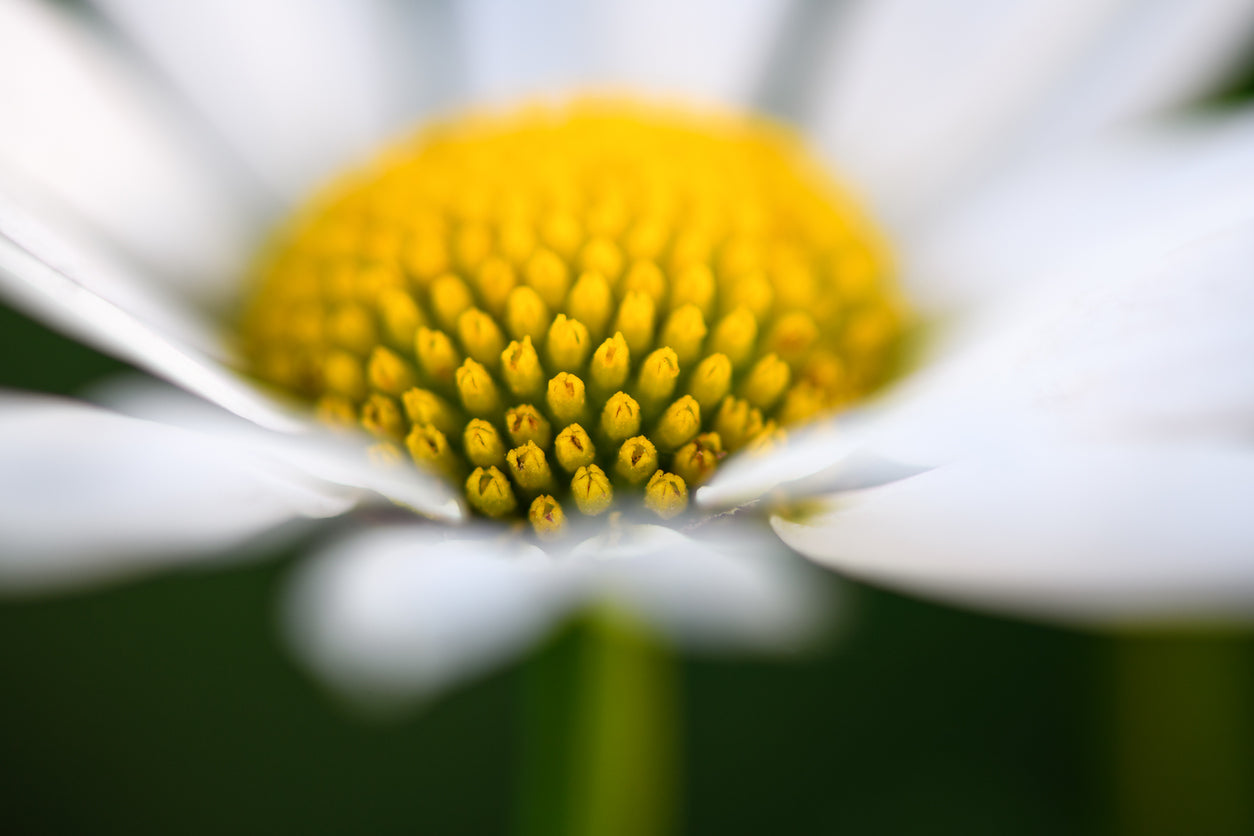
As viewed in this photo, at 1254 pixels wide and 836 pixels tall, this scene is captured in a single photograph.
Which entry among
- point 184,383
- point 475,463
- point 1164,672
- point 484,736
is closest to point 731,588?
point 475,463

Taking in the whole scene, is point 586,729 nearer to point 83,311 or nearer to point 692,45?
point 83,311

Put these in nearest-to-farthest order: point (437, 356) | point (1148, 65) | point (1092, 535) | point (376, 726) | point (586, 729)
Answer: point (1092, 535), point (586, 729), point (437, 356), point (1148, 65), point (376, 726)

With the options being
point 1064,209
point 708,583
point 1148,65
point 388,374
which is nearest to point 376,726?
point 388,374

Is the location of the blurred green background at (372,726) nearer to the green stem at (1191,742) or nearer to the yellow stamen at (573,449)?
the green stem at (1191,742)

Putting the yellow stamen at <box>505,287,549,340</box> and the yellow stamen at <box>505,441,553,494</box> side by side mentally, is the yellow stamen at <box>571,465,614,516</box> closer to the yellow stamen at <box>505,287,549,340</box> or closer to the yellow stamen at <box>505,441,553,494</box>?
the yellow stamen at <box>505,441,553,494</box>

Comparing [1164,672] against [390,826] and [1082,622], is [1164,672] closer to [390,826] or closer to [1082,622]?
[1082,622]

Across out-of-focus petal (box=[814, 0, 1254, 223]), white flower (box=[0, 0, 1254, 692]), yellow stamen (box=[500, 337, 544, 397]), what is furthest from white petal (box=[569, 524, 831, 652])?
out-of-focus petal (box=[814, 0, 1254, 223])
